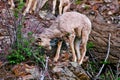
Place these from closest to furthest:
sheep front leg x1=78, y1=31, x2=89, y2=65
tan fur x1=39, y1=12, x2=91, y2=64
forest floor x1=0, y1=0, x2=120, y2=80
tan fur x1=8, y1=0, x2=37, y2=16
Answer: forest floor x1=0, y1=0, x2=120, y2=80 → tan fur x1=39, y1=12, x2=91, y2=64 → sheep front leg x1=78, y1=31, x2=89, y2=65 → tan fur x1=8, y1=0, x2=37, y2=16

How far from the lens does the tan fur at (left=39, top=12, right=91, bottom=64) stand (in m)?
9.07

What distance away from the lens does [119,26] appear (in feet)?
39.6

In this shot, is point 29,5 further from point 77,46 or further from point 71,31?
point 71,31

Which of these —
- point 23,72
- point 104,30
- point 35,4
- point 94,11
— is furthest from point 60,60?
point 94,11

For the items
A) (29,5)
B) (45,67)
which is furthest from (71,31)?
(29,5)

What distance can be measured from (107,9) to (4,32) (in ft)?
17.7

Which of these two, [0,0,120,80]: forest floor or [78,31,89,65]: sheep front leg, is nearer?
[0,0,120,80]: forest floor

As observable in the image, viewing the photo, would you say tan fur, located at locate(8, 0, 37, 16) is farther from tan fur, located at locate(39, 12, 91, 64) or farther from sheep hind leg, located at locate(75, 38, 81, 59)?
tan fur, located at locate(39, 12, 91, 64)

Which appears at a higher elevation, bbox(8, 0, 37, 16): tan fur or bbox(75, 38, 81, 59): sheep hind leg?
bbox(8, 0, 37, 16): tan fur

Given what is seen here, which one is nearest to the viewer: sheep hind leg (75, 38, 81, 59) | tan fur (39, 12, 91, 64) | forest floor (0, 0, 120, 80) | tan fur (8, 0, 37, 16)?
forest floor (0, 0, 120, 80)

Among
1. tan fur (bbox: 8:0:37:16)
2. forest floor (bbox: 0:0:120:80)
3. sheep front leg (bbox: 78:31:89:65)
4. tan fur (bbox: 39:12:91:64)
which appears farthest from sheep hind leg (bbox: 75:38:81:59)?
tan fur (bbox: 8:0:37:16)

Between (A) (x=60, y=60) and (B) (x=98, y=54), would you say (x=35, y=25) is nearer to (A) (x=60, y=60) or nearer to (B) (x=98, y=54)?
(A) (x=60, y=60)

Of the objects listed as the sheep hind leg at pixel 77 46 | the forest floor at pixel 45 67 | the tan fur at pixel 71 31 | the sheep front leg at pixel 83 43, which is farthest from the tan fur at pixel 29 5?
the sheep front leg at pixel 83 43

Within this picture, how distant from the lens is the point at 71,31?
9.24m
